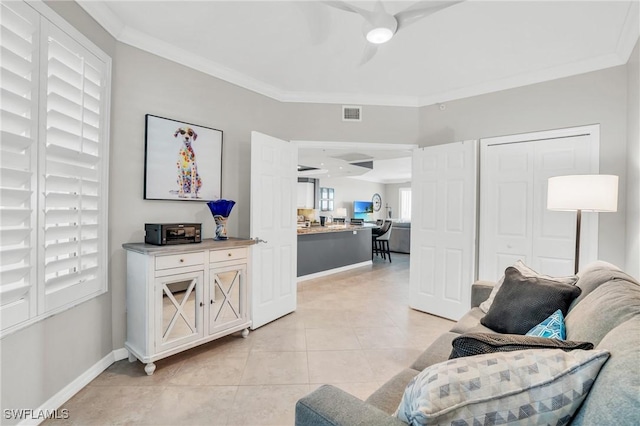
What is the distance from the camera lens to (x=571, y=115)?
2789mm

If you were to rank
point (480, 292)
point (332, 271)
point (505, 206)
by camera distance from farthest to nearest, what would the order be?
point (332, 271) < point (505, 206) < point (480, 292)

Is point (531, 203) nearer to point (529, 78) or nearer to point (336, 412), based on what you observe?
point (529, 78)

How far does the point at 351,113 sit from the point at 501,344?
3223 millimetres

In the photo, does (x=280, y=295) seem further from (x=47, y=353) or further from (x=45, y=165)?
(x=45, y=165)

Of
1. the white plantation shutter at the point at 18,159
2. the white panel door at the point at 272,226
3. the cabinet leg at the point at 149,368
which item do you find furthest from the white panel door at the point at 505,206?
→ the white plantation shutter at the point at 18,159

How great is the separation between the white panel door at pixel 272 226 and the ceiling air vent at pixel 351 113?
0.77m

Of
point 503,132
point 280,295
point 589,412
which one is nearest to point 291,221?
point 280,295

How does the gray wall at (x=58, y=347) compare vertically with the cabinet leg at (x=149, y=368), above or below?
above

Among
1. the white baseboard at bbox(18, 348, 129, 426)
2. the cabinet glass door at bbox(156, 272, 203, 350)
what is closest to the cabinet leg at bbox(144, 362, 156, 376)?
the cabinet glass door at bbox(156, 272, 203, 350)

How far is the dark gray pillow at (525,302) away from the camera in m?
1.50

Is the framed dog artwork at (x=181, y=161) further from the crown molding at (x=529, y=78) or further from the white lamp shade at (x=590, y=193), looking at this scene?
the white lamp shade at (x=590, y=193)

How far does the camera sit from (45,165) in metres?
1.69

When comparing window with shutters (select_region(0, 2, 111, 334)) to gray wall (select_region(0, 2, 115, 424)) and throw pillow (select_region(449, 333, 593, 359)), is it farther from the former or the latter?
throw pillow (select_region(449, 333, 593, 359))

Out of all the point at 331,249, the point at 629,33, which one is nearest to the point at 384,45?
the point at 629,33
